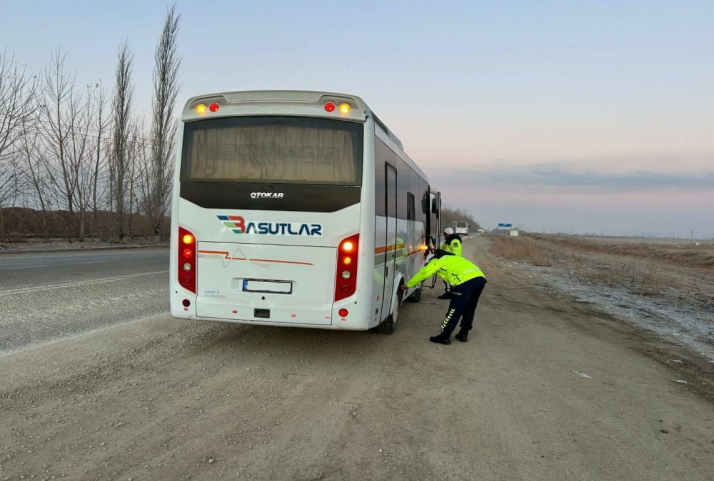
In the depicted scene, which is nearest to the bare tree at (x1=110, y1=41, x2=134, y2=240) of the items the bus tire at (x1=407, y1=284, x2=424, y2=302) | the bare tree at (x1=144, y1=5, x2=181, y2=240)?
the bare tree at (x1=144, y1=5, x2=181, y2=240)

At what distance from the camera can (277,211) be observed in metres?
5.89

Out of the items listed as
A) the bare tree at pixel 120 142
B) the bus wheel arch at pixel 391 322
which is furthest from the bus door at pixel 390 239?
the bare tree at pixel 120 142

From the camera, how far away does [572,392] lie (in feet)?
18.0

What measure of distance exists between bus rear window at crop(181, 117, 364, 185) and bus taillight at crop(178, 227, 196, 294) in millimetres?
720

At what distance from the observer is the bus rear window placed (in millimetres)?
5973

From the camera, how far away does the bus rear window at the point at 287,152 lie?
235 inches

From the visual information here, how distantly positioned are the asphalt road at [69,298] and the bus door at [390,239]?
4272 mm

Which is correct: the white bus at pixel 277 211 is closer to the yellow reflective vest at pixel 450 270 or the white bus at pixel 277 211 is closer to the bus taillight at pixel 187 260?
the bus taillight at pixel 187 260

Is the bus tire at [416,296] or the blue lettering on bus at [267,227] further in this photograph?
the bus tire at [416,296]

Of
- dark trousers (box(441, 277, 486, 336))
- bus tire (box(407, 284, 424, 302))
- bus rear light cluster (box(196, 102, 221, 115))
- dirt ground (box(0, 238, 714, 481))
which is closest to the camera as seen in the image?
dirt ground (box(0, 238, 714, 481))

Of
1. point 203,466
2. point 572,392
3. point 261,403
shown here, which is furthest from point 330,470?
point 572,392

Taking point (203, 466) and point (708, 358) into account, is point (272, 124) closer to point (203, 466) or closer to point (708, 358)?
point (203, 466)

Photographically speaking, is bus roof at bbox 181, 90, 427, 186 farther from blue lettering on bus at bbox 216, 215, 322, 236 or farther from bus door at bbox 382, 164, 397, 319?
blue lettering on bus at bbox 216, 215, 322, 236

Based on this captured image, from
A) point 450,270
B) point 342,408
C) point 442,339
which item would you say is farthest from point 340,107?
point 442,339
